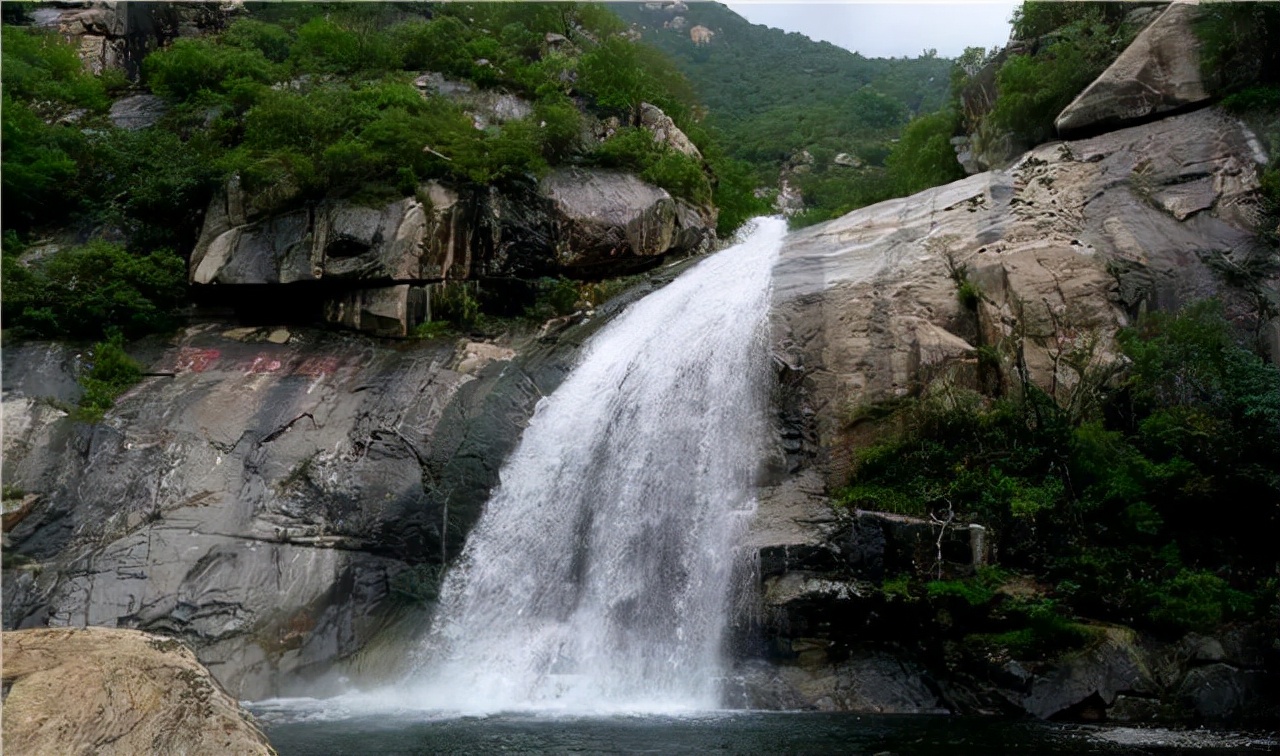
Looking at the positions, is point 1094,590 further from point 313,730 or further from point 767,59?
point 767,59

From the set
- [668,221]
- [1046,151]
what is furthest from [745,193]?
[1046,151]

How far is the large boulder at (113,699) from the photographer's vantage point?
4703 mm

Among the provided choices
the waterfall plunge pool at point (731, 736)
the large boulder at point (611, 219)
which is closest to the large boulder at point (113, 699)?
the waterfall plunge pool at point (731, 736)

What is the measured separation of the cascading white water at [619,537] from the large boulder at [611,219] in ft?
13.3

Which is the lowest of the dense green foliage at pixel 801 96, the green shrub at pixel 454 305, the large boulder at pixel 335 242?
the green shrub at pixel 454 305

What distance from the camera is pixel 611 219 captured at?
2314 cm

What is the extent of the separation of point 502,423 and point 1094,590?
11.4m

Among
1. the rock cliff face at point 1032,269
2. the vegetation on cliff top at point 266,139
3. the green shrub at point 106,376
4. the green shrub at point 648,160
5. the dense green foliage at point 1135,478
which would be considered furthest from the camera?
the green shrub at point 648,160

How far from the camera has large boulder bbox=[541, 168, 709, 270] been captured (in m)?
22.8

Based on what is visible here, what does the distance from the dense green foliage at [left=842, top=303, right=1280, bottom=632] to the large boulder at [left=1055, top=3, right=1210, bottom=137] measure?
6.60m

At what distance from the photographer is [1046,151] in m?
20.4

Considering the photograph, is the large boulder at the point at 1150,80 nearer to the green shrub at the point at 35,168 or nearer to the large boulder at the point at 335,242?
the large boulder at the point at 335,242

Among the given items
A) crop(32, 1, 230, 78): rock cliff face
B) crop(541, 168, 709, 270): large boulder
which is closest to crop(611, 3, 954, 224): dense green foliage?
crop(541, 168, 709, 270): large boulder

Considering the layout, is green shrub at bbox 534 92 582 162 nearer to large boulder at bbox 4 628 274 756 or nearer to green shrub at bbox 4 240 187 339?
green shrub at bbox 4 240 187 339
